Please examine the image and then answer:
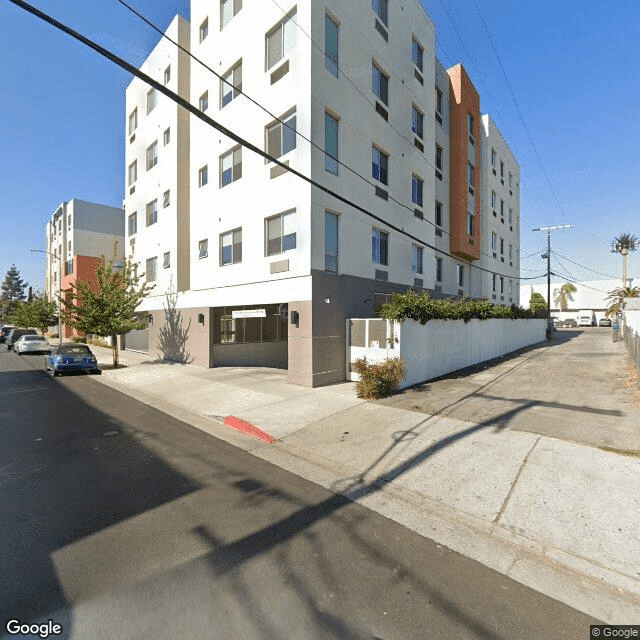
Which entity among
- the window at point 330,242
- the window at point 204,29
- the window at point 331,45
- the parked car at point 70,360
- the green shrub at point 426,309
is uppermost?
the window at point 204,29

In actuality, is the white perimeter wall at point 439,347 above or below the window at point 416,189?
below

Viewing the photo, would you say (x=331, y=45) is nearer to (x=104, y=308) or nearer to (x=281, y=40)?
(x=281, y=40)

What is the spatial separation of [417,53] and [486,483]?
2165 cm

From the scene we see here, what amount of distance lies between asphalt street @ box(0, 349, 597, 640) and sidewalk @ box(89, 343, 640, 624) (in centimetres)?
34

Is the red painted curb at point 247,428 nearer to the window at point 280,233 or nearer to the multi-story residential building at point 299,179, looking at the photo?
the multi-story residential building at point 299,179

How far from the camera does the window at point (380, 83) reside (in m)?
14.9

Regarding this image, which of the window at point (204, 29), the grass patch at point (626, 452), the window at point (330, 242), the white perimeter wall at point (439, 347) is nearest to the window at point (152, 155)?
the window at point (204, 29)

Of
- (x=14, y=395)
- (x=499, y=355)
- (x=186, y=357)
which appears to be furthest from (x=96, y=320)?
(x=499, y=355)

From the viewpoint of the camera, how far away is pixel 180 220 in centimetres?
1864

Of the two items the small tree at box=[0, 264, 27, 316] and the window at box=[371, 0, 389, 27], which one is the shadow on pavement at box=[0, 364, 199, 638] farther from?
the small tree at box=[0, 264, 27, 316]

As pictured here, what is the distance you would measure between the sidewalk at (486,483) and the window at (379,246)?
799 centimetres

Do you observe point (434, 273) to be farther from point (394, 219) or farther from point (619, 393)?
point (619, 393)

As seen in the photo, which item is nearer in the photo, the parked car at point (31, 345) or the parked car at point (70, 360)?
the parked car at point (70, 360)

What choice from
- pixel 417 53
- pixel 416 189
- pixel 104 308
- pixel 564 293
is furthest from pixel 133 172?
pixel 564 293
